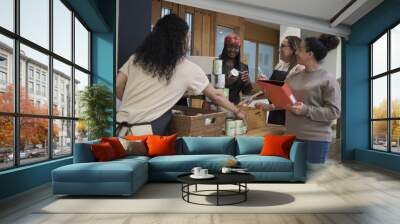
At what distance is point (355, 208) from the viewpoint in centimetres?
419

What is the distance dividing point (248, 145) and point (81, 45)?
3615 millimetres

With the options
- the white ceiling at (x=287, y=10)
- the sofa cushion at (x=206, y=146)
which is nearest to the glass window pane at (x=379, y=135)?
the white ceiling at (x=287, y=10)

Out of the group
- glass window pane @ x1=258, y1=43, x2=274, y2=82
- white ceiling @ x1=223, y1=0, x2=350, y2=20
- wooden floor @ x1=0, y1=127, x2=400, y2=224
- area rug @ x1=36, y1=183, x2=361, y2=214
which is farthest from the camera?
glass window pane @ x1=258, y1=43, x2=274, y2=82

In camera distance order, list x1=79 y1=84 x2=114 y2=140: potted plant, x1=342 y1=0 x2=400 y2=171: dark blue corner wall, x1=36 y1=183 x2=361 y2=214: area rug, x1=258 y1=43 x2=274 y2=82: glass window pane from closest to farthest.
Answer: x1=36 y1=183 x2=361 y2=214: area rug
x1=79 y1=84 x2=114 y2=140: potted plant
x1=258 y1=43 x2=274 y2=82: glass window pane
x1=342 y1=0 x2=400 y2=171: dark blue corner wall

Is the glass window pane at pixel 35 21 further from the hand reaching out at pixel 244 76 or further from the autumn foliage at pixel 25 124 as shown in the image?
the hand reaching out at pixel 244 76

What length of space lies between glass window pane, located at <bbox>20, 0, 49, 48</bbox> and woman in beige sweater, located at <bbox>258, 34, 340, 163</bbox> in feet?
14.0

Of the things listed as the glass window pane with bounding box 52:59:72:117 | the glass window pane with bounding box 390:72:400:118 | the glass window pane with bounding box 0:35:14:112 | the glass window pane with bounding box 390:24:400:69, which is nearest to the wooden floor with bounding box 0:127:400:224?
the glass window pane with bounding box 0:35:14:112

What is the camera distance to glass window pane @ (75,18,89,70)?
7.08m

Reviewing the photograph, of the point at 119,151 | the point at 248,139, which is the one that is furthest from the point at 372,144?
the point at 119,151

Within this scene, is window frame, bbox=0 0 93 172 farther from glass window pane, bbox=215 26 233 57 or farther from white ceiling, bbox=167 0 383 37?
glass window pane, bbox=215 26 233 57

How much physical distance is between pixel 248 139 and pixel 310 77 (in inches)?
82.4

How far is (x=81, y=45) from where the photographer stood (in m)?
7.39

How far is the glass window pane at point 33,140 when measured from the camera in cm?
504

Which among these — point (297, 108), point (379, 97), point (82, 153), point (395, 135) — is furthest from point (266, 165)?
point (379, 97)
